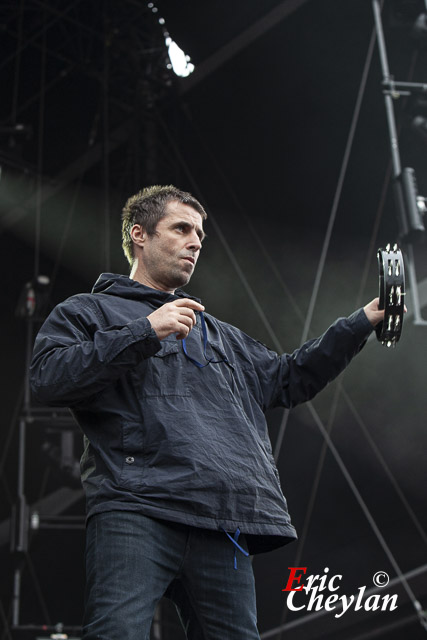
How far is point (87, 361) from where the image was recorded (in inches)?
57.3

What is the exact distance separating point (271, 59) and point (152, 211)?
3317mm

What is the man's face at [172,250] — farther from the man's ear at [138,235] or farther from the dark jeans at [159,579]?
the dark jeans at [159,579]

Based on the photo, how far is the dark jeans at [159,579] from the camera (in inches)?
53.6

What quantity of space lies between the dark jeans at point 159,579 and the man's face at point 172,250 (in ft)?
A: 1.99

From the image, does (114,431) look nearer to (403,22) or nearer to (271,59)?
(403,22)

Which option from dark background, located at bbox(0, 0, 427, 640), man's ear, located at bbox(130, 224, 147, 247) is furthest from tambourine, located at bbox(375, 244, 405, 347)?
dark background, located at bbox(0, 0, 427, 640)

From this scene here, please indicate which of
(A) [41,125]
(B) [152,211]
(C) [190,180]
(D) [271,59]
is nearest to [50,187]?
(A) [41,125]

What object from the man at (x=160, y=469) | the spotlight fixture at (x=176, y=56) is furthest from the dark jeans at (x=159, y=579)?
the spotlight fixture at (x=176, y=56)

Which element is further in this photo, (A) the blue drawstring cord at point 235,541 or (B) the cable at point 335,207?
(B) the cable at point 335,207

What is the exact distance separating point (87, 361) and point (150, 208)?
57 centimetres

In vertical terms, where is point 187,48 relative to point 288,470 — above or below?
above

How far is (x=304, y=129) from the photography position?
4691 mm

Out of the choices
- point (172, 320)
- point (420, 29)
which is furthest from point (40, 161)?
point (172, 320)

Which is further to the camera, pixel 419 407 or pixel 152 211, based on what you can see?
pixel 419 407
